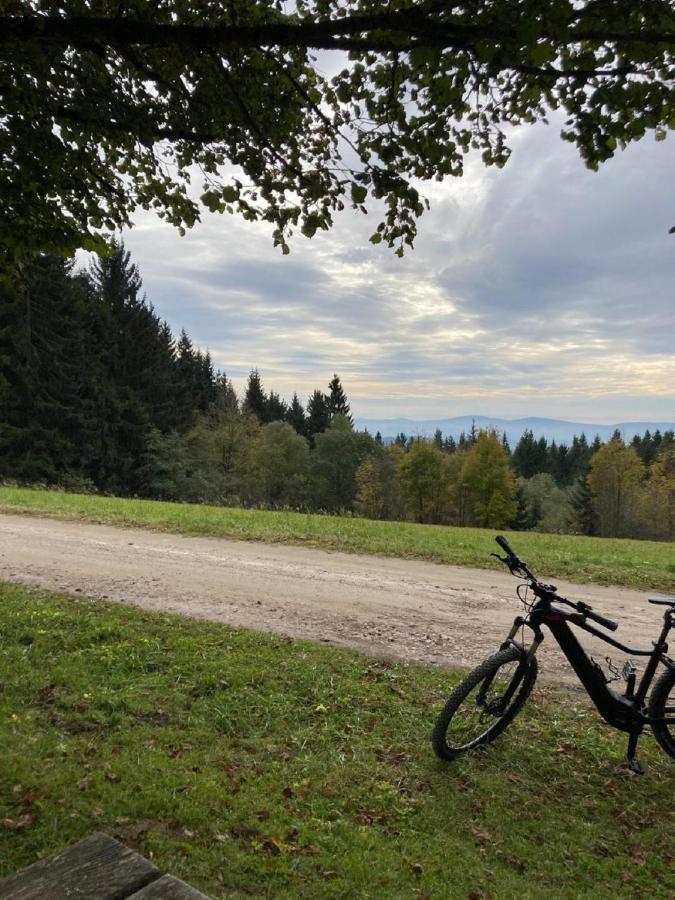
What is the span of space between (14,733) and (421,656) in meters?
3.91

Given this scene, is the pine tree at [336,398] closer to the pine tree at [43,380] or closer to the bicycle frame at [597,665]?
the pine tree at [43,380]

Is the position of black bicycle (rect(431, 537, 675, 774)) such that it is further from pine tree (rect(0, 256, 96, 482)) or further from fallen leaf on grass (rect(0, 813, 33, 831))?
pine tree (rect(0, 256, 96, 482))

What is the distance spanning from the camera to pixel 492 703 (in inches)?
173

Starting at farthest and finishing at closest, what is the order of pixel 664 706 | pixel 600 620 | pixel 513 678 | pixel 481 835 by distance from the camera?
pixel 513 678 < pixel 664 706 < pixel 600 620 < pixel 481 835

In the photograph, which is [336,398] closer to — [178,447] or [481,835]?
[178,447]

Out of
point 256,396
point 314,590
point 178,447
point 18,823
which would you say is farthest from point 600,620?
point 256,396

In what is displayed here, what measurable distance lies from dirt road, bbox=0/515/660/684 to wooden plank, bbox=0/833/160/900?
4200 millimetres

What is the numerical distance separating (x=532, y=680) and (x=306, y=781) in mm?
1931

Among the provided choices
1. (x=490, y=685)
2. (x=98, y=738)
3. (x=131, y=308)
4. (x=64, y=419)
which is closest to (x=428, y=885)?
(x=490, y=685)

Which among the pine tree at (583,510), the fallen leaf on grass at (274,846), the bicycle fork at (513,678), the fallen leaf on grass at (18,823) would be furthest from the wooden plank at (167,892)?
the pine tree at (583,510)

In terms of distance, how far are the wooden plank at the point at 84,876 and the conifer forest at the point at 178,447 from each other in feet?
19.0

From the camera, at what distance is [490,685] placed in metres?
4.35

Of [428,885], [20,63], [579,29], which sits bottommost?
[428,885]

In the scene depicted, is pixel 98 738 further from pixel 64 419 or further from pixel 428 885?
pixel 64 419
